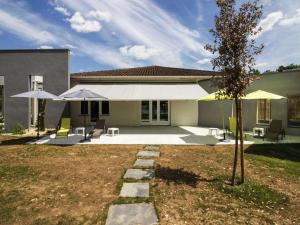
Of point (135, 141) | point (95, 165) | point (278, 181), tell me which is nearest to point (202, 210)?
point (278, 181)

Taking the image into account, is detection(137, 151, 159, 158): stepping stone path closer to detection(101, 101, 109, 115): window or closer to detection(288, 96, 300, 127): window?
detection(288, 96, 300, 127): window

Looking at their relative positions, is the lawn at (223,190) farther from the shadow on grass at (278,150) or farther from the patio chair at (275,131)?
the patio chair at (275,131)

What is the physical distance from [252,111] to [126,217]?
18800 millimetres

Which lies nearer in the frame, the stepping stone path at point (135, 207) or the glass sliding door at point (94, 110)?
the stepping stone path at point (135, 207)

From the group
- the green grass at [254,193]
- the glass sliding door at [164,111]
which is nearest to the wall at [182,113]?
the glass sliding door at [164,111]

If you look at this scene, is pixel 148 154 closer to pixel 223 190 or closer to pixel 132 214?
pixel 223 190

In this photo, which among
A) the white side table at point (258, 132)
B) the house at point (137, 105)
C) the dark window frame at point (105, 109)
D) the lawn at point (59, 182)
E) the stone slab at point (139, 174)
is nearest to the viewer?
the lawn at point (59, 182)

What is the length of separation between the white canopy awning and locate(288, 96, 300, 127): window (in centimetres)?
662

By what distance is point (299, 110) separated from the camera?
64.5 ft

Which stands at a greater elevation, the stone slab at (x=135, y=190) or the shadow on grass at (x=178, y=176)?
the shadow on grass at (x=178, y=176)

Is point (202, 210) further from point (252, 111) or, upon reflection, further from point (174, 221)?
point (252, 111)

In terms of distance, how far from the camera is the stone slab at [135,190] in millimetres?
7859

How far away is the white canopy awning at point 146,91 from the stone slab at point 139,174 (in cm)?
1074

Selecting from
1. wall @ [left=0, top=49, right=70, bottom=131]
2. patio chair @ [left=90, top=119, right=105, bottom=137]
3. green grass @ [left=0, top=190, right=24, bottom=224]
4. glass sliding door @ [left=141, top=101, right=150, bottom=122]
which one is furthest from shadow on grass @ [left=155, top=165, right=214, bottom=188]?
glass sliding door @ [left=141, top=101, right=150, bottom=122]
